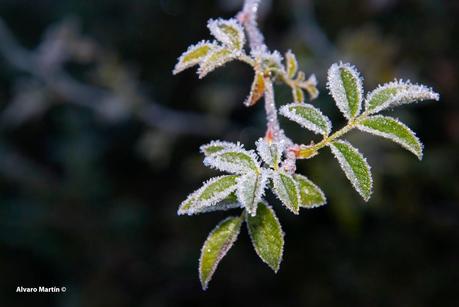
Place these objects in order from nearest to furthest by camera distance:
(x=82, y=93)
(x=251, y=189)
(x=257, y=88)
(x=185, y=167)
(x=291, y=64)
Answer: (x=251, y=189), (x=257, y=88), (x=291, y=64), (x=82, y=93), (x=185, y=167)

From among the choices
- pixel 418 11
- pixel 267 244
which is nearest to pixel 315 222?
pixel 418 11

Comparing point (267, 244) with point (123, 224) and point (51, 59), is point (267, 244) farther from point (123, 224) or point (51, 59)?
point (123, 224)

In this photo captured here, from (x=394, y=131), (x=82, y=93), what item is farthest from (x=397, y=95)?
(x=82, y=93)

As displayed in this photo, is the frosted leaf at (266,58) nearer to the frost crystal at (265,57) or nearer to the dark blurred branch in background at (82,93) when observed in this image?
the frost crystal at (265,57)

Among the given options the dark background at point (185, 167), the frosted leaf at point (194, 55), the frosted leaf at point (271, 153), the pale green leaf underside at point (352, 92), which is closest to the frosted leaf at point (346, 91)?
the pale green leaf underside at point (352, 92)

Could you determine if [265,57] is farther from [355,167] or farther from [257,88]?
[355,167]
